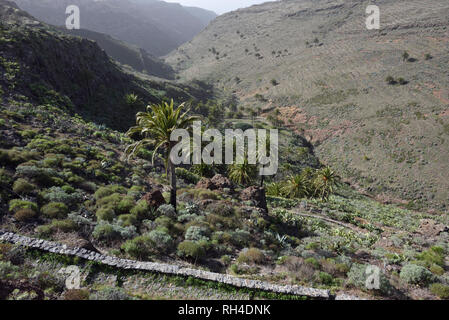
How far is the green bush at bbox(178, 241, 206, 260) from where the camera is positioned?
41.4ft

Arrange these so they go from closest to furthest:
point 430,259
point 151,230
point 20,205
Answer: point 20,205 < point 151,230 < point 430,259

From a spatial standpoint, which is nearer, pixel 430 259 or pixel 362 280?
pixel 362 280

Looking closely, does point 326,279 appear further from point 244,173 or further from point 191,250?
point 244,173

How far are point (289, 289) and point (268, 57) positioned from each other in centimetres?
14486

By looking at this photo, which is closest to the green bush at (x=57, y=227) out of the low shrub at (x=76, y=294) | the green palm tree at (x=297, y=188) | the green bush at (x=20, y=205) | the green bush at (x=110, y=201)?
the green bush at (x=20, y=205)

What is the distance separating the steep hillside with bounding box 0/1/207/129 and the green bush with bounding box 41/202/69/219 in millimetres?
24660

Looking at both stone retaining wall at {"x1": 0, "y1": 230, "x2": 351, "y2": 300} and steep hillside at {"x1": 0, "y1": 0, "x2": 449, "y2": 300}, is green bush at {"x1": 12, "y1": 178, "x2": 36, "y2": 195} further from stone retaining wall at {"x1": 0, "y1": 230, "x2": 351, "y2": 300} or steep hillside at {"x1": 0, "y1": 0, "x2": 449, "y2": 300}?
stone retaining wall at {"x1": 0, "y1": 230, "x2": 351, "y2": 300}

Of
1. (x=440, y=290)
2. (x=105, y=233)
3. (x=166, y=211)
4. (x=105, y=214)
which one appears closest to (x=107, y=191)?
(x=105, y=214)

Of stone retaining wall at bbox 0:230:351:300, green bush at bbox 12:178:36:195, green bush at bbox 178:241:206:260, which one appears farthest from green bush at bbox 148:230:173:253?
green bush at bbox 12:178:36:195

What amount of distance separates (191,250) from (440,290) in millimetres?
11680

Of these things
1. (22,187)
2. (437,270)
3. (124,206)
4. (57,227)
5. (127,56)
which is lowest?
(437,270)

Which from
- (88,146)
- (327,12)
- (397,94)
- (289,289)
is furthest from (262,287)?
(327,12)

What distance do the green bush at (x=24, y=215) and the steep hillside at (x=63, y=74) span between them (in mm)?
25147

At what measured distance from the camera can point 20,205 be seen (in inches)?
502
